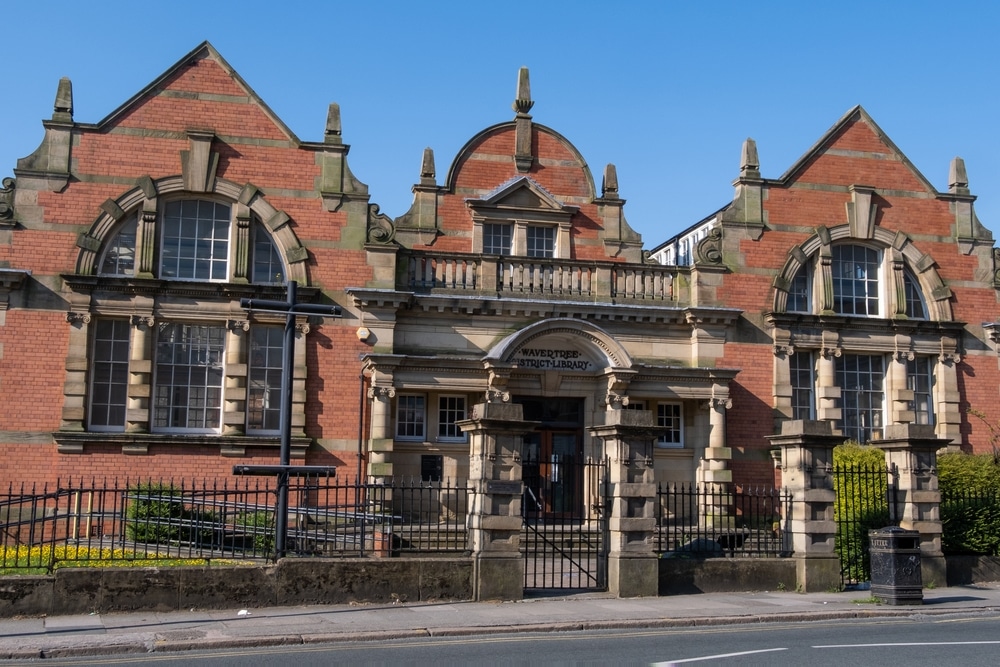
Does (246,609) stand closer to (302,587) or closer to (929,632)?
(302,587)

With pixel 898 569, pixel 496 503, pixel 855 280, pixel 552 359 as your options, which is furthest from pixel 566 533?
pixel 855 280

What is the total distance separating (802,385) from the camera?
25375 millimetres

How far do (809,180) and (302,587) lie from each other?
17.3 metres

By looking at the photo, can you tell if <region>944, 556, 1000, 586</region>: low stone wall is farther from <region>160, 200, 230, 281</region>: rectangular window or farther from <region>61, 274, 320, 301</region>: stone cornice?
<region>160, 200, 230, 281</region>: rectangular window

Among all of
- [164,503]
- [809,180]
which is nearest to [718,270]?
[809,180]

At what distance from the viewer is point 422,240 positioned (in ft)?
87.7

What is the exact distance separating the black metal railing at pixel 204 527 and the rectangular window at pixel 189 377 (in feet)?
4.68

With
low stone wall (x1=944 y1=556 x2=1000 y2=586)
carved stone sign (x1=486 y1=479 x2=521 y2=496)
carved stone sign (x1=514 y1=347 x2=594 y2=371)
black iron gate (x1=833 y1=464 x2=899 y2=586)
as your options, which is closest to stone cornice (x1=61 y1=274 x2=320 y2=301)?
carved stone sign (x1=514 y1=347 x2=594 y2=371)

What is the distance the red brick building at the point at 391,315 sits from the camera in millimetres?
21984

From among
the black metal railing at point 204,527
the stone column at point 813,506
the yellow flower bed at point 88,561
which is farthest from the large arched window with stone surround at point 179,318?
the stone column at point 813,506

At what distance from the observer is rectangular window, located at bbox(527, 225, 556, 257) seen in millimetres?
Result: 27219

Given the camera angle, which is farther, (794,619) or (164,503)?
(164,503)

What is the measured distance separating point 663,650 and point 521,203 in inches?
670

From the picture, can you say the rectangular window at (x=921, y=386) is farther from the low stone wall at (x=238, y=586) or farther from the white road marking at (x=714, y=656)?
the white road marking at (x=714, y=656)
